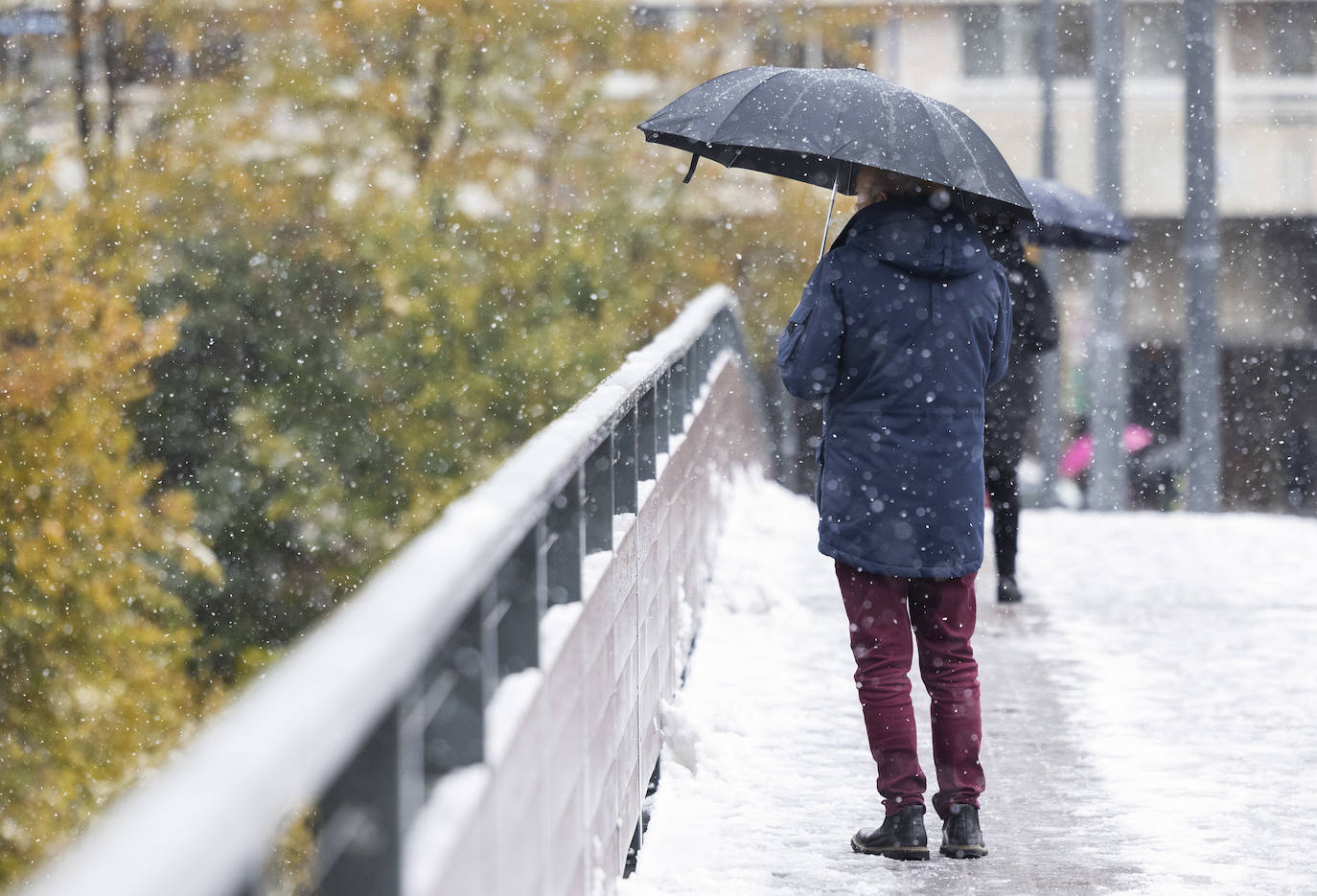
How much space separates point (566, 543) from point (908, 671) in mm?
1301

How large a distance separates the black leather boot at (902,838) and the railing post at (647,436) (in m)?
1.20

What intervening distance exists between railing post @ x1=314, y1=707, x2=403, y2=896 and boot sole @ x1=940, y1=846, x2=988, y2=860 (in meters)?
2.79

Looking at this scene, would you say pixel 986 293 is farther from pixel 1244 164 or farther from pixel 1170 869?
pixel 1244 164

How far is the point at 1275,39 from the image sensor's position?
116 feet

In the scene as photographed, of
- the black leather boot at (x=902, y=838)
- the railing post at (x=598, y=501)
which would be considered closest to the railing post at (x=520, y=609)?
the railing post at (x=598, y=501)

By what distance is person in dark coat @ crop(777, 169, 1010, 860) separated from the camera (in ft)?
13.2

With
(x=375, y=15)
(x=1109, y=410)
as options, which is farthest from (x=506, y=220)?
(x=1109, y=410)

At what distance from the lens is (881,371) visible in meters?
4.04

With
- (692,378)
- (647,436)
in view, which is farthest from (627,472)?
(692,378)

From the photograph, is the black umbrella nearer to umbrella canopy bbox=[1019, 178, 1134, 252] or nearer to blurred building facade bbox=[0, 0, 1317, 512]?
umbrella canopy bbox=[1019, 178, 1134, 252]

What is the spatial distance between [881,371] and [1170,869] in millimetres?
1477

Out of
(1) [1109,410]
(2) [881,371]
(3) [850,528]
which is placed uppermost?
(2) [881,371]

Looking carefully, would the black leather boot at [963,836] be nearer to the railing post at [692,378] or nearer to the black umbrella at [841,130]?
the black umbrella at [841,130]

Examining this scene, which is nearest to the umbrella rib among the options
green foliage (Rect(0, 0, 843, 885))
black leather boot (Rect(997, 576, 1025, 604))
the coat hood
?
the coat hood
